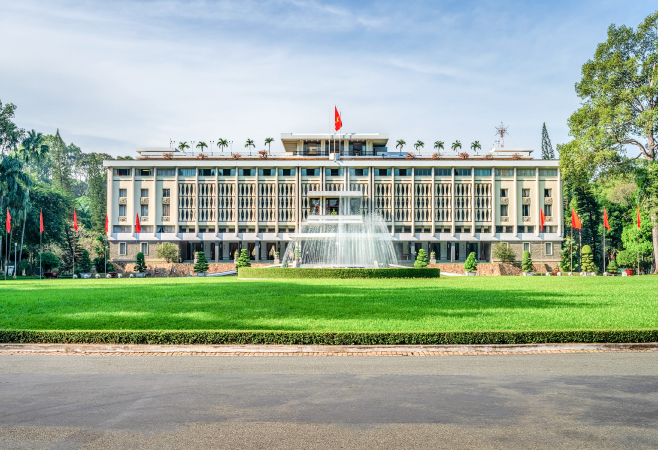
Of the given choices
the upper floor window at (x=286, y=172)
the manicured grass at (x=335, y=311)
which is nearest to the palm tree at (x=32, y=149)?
the upper floor window at (x=286, y=172)

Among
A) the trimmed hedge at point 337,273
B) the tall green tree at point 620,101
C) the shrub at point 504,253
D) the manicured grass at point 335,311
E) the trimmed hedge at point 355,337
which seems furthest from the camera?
the shrub at point 504,253

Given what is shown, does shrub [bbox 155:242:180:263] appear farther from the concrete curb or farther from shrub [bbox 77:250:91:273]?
the concrete curb

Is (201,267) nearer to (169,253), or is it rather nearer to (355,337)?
(169,253)

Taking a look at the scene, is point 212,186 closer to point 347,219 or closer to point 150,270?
point 150,270

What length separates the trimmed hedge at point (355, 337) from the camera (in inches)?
493

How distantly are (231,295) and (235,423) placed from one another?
→ 15713mm

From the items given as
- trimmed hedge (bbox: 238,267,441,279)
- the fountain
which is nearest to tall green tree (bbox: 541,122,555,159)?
the fountain

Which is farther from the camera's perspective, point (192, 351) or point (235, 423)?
point (192, 351)

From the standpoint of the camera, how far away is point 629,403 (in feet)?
24.6

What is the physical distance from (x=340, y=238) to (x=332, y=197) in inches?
1135

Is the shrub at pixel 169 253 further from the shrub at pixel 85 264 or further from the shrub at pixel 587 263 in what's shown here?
the shrub at pixel 587 263

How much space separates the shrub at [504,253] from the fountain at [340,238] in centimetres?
1340

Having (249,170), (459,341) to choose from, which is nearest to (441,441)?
(459,341)

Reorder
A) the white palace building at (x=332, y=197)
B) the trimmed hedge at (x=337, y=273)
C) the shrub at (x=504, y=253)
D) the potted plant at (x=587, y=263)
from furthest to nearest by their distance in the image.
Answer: the white palace building at (x=332, y=197) < the shrub at (x=504, y=253) < the potted plant at (x=587, y=263) < the trimmed hedge at (x=337, y=273)
